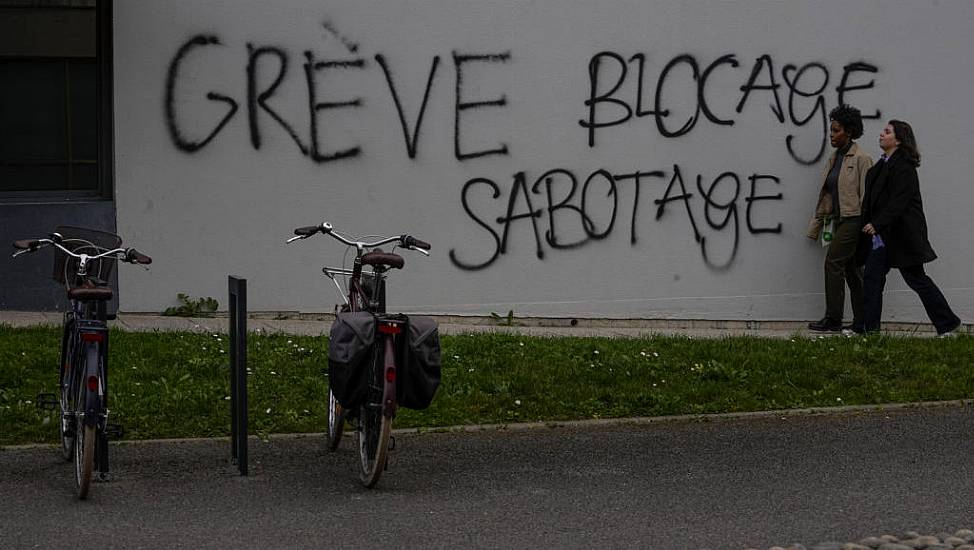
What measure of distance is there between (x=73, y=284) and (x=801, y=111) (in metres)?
7.07

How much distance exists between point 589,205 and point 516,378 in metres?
3.15

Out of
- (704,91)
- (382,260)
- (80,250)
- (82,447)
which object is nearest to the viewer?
(82,447)

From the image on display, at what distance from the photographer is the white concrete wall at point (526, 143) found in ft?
36.5

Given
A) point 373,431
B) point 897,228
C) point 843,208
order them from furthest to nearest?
point 843,208, point 897,228, point 373,431

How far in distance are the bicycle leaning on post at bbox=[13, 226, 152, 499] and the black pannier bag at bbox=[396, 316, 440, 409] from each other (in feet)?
4.02

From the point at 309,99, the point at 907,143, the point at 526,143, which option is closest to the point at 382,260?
the point at 309,99

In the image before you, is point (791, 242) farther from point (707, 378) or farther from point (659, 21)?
point (707, 378)

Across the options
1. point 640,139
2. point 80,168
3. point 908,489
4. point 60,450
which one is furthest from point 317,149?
point 908,489

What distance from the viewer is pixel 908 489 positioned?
668 cm

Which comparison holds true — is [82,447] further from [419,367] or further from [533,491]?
[533,491]

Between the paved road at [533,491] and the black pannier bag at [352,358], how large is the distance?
0.47 meters

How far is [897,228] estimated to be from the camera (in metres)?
11.1

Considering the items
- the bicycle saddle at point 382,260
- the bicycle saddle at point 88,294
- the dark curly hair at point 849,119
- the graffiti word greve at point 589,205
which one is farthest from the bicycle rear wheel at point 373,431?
the dark curly hair at point 849,119

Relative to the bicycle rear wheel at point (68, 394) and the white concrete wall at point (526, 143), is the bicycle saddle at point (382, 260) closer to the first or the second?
the bicycle rear wheel at point (68, 394)
